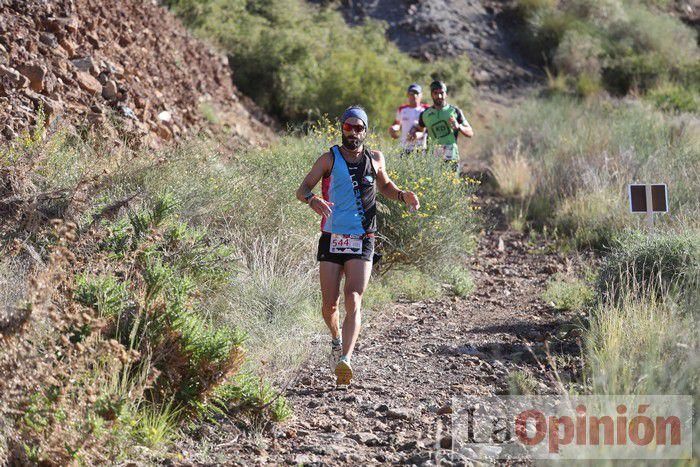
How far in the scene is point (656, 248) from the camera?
716cm

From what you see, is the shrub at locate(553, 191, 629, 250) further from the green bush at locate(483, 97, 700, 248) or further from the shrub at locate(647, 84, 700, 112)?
the shrub at locate(647, 84, 700, 112)

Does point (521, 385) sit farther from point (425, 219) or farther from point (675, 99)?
point (675, 99)

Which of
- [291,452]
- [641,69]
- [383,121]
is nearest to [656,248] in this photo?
[291,452]

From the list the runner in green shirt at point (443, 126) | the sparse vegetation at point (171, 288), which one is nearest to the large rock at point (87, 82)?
the sparse vegetation at point (171, 288)

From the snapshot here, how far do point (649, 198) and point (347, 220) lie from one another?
365cm

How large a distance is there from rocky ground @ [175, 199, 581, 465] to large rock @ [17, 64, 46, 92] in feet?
14.9

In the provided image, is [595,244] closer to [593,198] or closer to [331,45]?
[593,198]

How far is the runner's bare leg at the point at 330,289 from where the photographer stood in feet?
19.5

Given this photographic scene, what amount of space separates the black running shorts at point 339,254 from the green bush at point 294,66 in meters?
9.34

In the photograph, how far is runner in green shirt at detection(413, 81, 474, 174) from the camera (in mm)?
10367

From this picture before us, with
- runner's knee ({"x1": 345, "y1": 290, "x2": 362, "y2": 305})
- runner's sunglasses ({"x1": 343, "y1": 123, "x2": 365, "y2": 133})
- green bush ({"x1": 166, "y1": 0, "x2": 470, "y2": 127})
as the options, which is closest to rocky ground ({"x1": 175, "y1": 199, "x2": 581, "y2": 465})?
runner's knee ({"x1": 345, "y1": 290, "x2": 362, "y2": 305})

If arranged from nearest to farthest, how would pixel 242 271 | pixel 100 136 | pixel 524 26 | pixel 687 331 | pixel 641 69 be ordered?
pixel 687 331 → pixel 242 271 → pixel 100 136 → pixel 641 69 → pixel 524 26

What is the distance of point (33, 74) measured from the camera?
9.06 metres

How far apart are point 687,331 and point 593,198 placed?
23.5 ft
